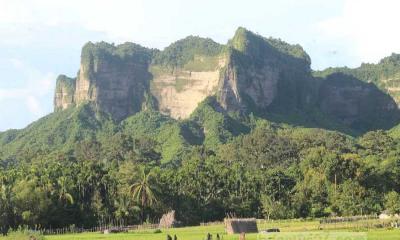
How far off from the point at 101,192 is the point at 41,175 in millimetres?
7627

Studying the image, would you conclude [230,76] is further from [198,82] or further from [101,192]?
[101,192]

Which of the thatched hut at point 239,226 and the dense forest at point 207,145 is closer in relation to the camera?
the thatched hut at point 239,226

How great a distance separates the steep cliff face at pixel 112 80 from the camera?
176 meters

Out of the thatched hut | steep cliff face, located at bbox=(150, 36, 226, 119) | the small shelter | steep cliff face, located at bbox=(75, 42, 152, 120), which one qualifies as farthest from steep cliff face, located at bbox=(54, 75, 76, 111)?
the thatched hut

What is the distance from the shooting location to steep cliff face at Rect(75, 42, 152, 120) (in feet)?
577

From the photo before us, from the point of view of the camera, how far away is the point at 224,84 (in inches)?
6422

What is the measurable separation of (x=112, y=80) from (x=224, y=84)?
113 ft

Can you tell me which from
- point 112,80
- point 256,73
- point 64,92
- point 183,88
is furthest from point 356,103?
point 64,92

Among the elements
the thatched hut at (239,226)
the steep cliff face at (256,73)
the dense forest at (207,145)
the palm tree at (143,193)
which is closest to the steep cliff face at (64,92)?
the dense forest at (207,145)

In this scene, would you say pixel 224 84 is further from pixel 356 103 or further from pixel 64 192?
pixel 64 192

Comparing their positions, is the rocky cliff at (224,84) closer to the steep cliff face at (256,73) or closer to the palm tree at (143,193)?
the steep cliff face at (256,73)

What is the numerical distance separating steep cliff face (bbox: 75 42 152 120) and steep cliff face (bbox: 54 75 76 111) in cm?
551

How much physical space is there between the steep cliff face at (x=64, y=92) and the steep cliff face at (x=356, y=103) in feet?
244

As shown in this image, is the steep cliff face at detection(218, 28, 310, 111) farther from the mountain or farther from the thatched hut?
the thatched hut
